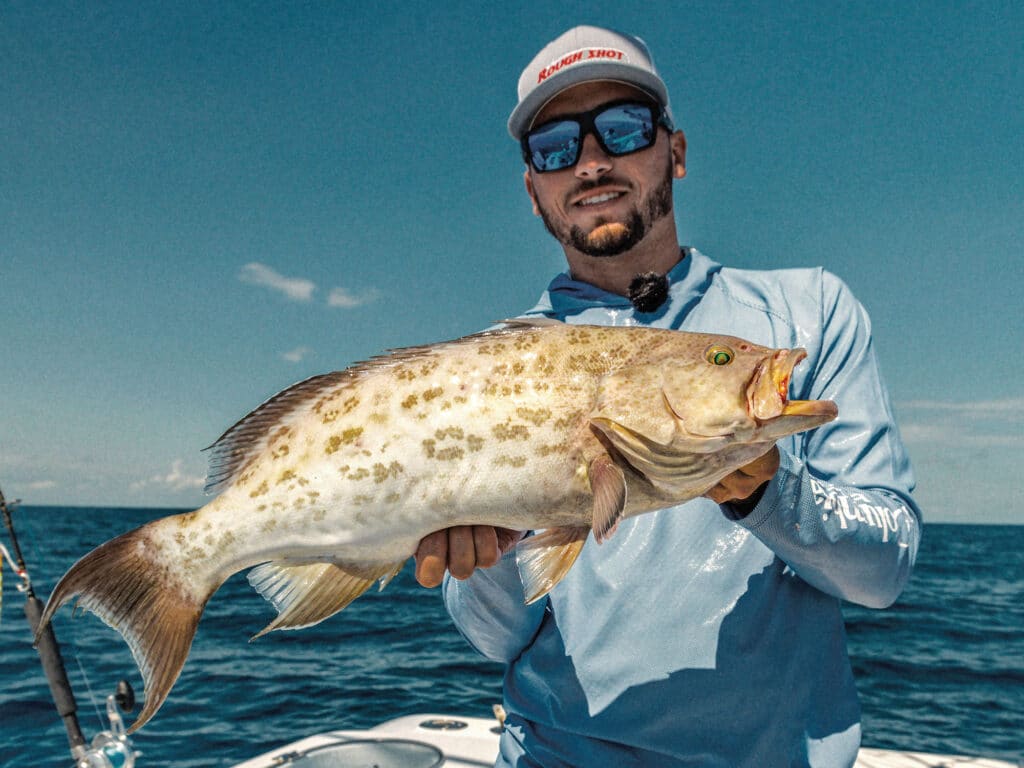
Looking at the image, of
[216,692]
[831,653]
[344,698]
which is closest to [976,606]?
[344,698]

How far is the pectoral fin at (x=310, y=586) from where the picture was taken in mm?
2340

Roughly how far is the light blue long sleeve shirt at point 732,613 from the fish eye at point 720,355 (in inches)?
12.9

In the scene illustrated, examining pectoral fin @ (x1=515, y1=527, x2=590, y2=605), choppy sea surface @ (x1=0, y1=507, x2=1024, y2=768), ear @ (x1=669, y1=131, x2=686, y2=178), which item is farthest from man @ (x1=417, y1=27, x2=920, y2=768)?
choppy sea surface @ (x1=0, y1=507, x2=1024, y2=768)

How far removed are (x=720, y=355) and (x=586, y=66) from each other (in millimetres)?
1471

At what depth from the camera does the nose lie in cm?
304

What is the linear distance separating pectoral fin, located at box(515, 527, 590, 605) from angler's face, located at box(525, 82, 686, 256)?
49.9 inches

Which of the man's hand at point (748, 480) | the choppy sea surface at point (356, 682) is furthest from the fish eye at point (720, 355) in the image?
the choppy sea surface at point (356, 682)

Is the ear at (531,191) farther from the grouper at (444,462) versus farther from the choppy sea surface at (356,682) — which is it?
the choppy sea surface at (356,682)

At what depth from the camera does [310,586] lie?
7.86 feet

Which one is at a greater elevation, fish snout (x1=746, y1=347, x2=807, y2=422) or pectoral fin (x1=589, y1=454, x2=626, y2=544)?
fish snout (x1=746, y1=347, x2=807, y2=422)

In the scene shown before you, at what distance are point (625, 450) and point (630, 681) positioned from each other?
2.88 feet

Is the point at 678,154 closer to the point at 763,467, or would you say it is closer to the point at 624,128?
the point at 624,128

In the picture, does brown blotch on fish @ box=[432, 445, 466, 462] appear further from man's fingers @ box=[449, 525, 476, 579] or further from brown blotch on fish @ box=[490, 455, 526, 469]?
man's fingers @ box=[449, 525, 476, 579]

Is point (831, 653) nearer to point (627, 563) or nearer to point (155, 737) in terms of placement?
point (627, 563)
